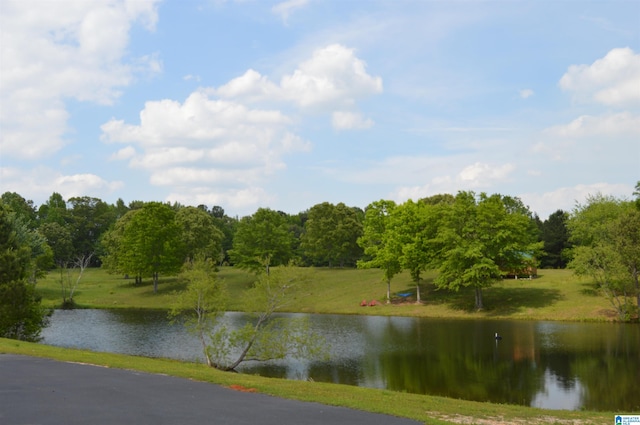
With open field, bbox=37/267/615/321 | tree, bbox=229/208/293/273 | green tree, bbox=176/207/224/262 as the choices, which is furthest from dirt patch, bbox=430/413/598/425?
green tree, bbox=176/207/224/262

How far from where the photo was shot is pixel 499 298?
225 feet

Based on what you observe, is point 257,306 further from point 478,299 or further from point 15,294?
point 478,299

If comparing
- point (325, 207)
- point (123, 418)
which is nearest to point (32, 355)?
point (123, 418)

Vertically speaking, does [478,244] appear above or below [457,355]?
above

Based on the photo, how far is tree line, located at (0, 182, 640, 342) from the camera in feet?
190

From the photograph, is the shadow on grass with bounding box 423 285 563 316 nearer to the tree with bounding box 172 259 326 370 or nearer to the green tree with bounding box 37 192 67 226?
the tree with bounding box 172 259 326 370

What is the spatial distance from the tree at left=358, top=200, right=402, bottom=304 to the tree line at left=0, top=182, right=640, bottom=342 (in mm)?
153

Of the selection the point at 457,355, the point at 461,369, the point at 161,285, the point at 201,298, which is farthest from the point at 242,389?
the point at 161,285

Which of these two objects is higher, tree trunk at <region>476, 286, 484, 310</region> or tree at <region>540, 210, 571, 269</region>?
tree at <region>540, 210, 571, 269</region>

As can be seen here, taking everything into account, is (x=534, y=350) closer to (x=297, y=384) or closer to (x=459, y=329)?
(x=459, y=329)

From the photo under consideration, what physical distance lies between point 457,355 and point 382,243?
125 feet

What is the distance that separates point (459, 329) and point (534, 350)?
1290 centimetres

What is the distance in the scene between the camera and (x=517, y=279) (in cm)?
7894

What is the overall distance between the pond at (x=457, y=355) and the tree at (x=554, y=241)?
49.7 metres
